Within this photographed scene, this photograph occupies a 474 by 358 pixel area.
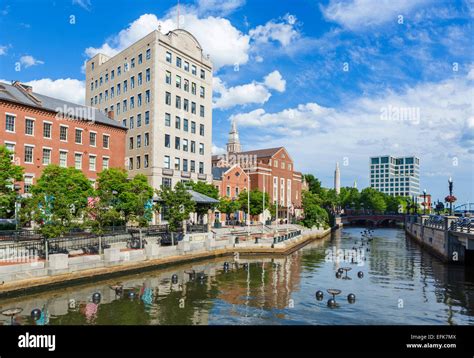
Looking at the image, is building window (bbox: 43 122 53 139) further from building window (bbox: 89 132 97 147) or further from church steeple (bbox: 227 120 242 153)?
church steeple (bbox: 227 120 242 153)

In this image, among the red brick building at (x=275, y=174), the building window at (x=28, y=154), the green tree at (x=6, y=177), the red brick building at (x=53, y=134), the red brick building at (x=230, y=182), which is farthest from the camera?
the red brick building at (x=275, y=174)

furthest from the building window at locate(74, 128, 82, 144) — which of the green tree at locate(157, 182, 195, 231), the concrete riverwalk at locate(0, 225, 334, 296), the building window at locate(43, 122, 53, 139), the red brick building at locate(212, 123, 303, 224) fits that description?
the red brick building at locate(212, 123, 303, 224)

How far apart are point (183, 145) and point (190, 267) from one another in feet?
98.7

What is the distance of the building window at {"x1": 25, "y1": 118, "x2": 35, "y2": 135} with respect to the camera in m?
42.0

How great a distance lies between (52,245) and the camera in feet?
94.2

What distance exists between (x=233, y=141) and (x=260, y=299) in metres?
120

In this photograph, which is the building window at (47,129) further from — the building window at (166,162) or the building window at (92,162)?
the building window at (166,162)

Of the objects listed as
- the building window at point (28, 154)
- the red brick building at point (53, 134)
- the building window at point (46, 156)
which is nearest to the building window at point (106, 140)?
the red brick building at point (53, 134)

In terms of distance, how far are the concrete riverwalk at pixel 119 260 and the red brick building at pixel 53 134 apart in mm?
16876

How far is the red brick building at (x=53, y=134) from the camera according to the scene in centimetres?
4072

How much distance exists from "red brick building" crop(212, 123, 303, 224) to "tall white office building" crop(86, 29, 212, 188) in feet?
85.6

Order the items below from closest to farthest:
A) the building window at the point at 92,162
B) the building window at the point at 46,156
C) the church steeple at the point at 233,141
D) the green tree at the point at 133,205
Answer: the green tree at the point at 133,205 < the building window at the point at 46,156 < the building window at the point at 92,162 < the church steeple at the point at 233,141

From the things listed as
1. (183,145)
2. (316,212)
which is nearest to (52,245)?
(183,145)

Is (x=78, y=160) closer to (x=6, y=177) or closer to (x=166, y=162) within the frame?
(x=166, y=162)
